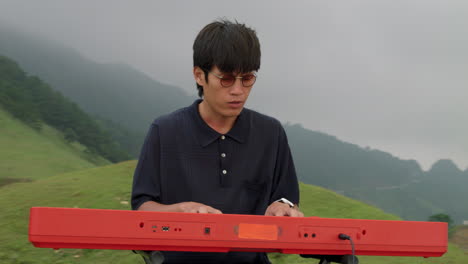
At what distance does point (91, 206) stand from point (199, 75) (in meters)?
6.44

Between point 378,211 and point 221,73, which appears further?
point 378,211

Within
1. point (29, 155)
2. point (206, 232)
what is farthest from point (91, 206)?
point (29, 155)

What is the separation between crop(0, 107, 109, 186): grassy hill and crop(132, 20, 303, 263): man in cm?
2532

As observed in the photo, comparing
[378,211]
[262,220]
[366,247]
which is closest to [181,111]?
[262,220]

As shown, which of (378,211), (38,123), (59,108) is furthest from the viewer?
(59,108)

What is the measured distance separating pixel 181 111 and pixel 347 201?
7892mm

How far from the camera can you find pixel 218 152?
9.04 feet

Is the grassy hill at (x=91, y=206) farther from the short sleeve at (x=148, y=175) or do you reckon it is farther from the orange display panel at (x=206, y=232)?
the orange display panel at (x=206, y=232)

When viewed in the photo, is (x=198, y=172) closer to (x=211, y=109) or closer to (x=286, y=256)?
(x=211, y=109)

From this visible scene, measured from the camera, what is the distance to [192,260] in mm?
2553

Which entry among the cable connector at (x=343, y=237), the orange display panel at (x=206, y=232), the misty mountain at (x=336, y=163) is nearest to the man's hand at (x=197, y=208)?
the orange display panel at (x=206, y=232)

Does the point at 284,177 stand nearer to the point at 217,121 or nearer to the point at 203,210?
the point at 217,121

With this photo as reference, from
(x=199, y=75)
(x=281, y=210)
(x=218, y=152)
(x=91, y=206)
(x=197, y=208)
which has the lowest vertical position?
(x=91, y=206)

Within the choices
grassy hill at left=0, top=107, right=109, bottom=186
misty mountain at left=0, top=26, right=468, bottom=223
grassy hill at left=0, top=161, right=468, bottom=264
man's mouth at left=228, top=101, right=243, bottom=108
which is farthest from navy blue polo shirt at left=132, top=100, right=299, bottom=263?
misty mountain at left=0, top=26, right=468, bottom=223
